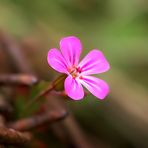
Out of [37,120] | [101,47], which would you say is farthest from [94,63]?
[101,47]

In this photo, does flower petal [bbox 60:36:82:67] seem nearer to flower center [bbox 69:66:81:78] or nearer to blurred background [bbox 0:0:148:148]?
flower center [bbox 69:66:81:78]

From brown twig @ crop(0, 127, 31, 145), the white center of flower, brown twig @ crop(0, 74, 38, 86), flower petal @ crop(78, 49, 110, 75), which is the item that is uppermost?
flower petal @ crop(78, 49, 110, 75)

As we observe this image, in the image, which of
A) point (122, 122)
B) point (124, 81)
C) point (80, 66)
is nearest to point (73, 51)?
point (80, 66)

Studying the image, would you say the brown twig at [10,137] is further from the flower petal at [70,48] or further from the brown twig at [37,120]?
the flower petal at [70,48]

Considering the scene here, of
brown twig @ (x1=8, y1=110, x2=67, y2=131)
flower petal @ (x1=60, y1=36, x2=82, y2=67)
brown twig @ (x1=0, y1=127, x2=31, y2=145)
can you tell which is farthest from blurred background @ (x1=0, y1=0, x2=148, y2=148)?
flower petal @ (x1=60, y1=36, x2=82, y2=67)

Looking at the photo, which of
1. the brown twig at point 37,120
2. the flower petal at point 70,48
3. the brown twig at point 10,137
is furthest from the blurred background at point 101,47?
the flower petal at point 70,48

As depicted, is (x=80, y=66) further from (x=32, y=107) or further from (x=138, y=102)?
(x=138, y=102)
